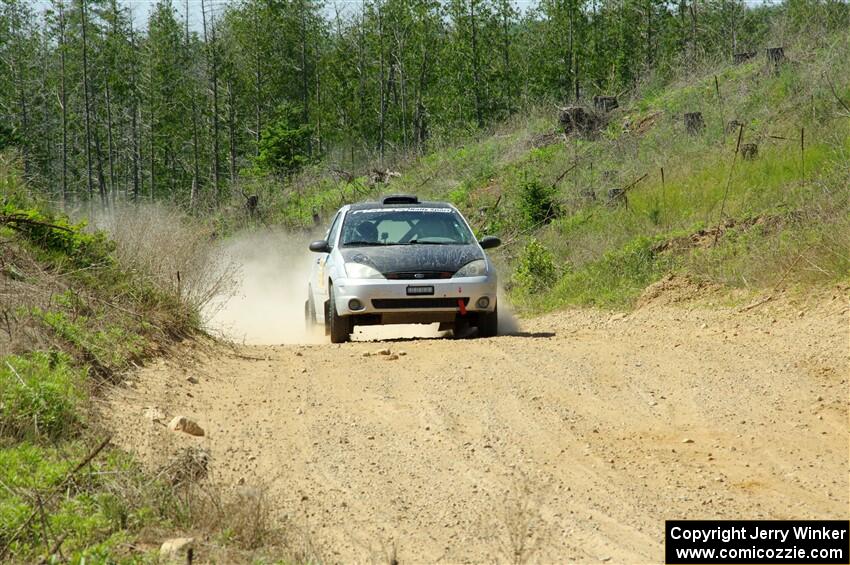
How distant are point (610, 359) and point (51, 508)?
231 inches

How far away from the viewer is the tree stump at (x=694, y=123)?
79.7 feet

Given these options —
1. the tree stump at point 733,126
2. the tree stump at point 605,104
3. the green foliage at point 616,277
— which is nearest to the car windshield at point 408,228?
the green foliage at point 616,277

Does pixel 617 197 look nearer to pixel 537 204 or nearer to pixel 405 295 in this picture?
pixel 537 204

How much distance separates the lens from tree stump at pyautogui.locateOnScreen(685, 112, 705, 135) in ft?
79.7

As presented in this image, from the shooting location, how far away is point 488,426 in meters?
7.62

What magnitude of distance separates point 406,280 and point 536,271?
642 cm

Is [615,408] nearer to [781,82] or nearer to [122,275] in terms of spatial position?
[122,275]

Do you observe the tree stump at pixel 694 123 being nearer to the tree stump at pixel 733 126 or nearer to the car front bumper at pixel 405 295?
the tree stump at pixel 733 126

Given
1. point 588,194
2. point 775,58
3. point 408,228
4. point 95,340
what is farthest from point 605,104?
point 95,340

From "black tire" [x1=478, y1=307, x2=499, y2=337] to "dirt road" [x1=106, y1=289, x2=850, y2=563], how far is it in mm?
1051

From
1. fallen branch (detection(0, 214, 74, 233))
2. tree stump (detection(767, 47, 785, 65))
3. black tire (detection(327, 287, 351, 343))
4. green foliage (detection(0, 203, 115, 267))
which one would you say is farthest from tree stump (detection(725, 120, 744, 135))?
fallen branch (detection(0, 214, 74, 233))

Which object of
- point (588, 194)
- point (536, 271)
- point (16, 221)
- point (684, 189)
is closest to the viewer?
point (16, 221)

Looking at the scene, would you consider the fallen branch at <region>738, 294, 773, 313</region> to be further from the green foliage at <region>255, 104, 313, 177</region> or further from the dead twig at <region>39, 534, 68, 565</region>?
the green foliage at <region>255, 104, 313, 177</region>

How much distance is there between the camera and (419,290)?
486 inches
